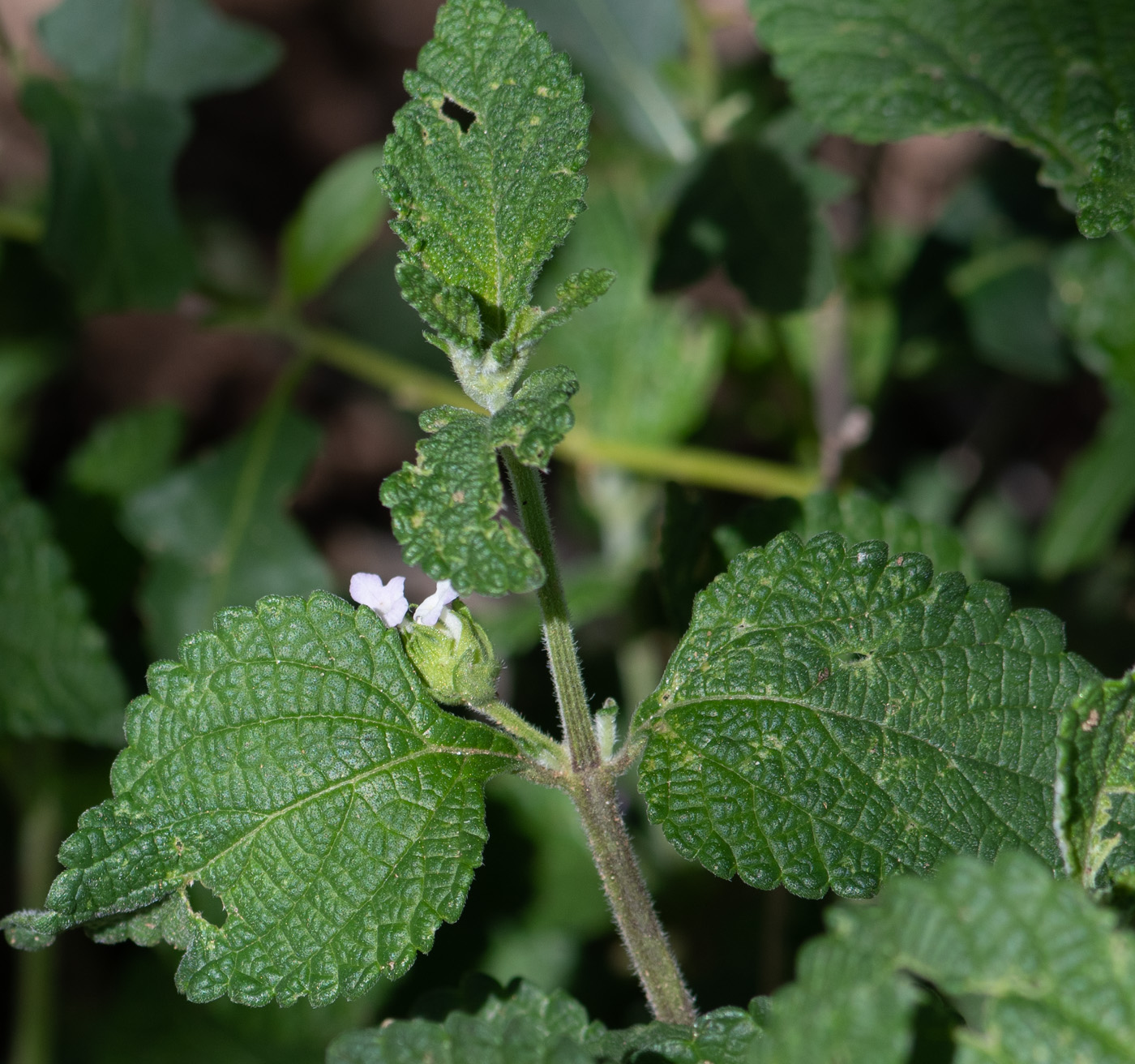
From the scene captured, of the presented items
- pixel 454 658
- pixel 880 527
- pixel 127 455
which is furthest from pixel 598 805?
pixel 127 455

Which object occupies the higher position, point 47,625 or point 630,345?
point 47,625

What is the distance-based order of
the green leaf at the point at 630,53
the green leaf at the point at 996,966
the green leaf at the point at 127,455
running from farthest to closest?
the green leaf at the point at 127,455 < the green leaf at the point at 630,53 < the green leaf at the point at 996,966

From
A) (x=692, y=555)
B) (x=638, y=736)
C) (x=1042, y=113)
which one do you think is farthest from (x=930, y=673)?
(x=1042, y=113)

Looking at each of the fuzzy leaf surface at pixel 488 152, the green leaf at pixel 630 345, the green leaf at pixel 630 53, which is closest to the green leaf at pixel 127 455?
the green leaf at pixel 630 345

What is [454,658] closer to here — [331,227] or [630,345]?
[331,227]

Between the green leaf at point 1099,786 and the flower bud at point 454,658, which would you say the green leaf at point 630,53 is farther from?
the green leaf at point 1099,786

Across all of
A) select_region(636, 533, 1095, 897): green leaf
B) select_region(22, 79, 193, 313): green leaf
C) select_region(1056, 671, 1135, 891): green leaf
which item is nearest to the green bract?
select_region(636, 533, 1095, 897): green leaf
